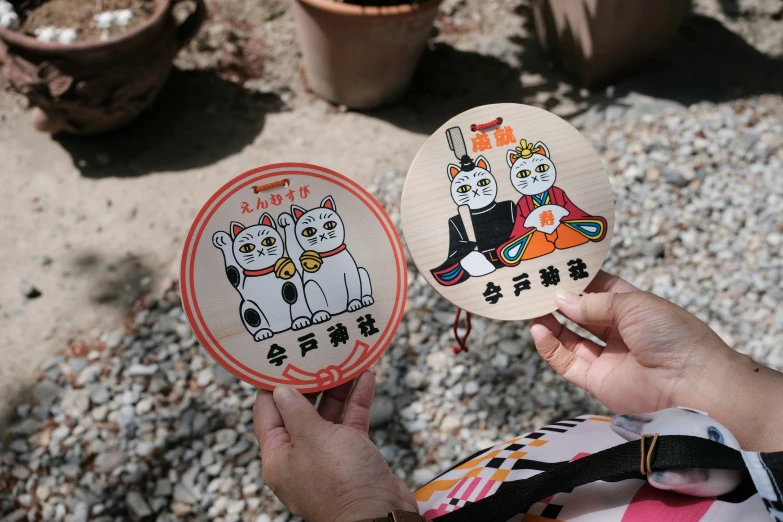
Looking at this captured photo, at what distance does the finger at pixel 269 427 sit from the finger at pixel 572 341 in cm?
80

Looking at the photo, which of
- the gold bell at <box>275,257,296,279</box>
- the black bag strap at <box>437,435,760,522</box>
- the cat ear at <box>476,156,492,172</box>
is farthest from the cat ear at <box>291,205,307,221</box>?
the black bag strap at <box>437,435,760,522</box>

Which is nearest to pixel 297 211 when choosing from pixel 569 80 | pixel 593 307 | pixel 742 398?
pixel 593 307

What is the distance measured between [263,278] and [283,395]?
30 centimetres

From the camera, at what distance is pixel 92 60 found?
3.07m

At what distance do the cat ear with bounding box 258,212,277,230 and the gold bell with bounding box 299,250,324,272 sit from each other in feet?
0.34

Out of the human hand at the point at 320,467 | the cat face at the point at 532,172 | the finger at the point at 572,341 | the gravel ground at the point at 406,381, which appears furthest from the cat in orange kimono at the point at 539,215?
the gravel ground at the point at 406,381

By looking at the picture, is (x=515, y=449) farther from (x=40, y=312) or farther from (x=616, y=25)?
(x=616, y=25)

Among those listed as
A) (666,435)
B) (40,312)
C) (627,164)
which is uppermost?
(666,435)

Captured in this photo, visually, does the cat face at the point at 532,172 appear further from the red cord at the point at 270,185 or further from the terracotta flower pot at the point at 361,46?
the terracotta flower pot at the point at 361,46

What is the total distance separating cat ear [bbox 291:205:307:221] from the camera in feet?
5.16

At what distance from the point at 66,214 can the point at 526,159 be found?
7.94 ft

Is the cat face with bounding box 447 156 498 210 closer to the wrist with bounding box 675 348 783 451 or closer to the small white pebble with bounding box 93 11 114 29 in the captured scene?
the wrist with bounding box 675 348 783 451

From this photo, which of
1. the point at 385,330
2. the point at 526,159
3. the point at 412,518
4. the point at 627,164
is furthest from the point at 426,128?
the point at 412,518

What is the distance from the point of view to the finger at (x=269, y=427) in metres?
1.38
